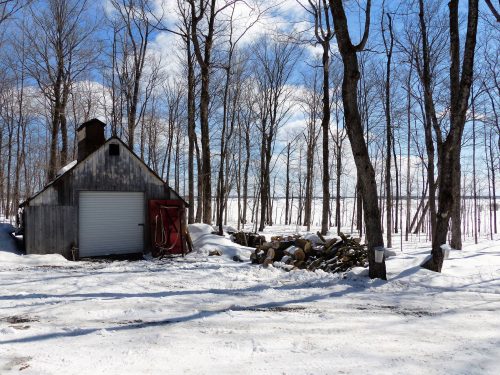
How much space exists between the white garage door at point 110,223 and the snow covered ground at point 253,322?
4076 millimetres

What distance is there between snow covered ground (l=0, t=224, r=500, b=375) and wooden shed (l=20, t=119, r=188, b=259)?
3.36 meters

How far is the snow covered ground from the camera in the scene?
3629 millimetres

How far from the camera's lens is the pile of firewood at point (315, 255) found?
951 cm

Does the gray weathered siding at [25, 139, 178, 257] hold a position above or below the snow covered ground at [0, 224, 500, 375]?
above

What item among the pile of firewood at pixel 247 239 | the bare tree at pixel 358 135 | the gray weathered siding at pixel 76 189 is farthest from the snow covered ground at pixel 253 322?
the pile of firewood at pixel 247 239

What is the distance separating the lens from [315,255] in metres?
10.6

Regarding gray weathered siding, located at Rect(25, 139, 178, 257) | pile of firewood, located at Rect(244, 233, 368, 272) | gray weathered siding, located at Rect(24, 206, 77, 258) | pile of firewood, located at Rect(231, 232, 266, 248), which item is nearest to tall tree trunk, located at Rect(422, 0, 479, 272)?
pile of firewood, located at Rect(244, 233, 368, 272)

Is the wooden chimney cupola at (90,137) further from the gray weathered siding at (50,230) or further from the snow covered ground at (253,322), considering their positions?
the snow covered ground at (253,322)

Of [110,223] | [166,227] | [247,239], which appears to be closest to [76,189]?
[110,223]

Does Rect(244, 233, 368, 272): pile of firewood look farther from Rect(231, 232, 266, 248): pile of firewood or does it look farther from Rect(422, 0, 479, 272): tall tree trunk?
Rect(231, 232, 266, 248): pile of firewood

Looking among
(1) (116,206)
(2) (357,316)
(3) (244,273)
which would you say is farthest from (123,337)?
(1) (116,206)

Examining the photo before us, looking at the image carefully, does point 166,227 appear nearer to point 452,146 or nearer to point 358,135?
point 358,135

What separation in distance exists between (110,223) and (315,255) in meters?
7.56

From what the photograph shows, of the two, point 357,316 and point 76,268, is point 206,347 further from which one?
point 76,268
